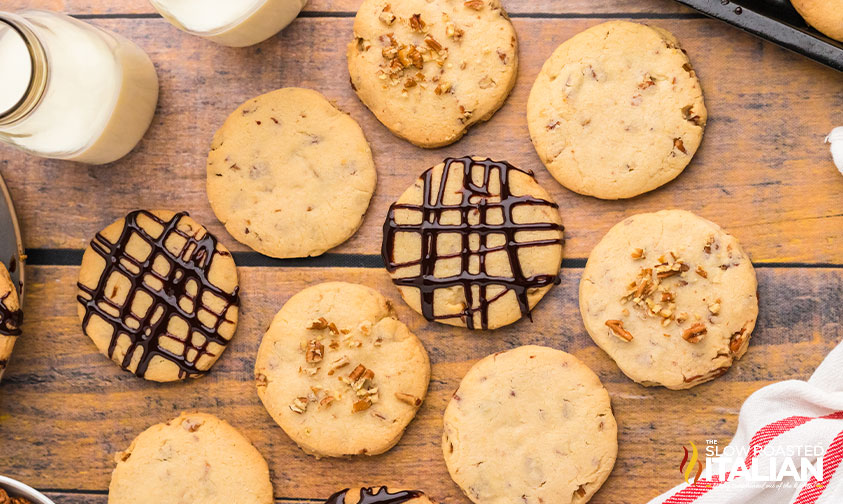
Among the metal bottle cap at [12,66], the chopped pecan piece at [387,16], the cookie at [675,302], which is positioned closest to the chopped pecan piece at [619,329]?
the cookie at [675,302]

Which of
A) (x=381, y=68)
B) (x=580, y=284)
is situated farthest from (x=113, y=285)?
(x=580, y=284)

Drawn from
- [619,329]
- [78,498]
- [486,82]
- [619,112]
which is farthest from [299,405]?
[619,112]

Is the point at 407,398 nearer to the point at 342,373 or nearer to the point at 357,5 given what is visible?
the point at 342,373

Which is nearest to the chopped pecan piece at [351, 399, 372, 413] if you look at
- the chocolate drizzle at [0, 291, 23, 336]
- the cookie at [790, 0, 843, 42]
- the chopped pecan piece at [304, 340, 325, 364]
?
the chopped pecan piece at [304, 340, 325, 364]

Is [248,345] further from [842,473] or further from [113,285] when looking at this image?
[842,473]

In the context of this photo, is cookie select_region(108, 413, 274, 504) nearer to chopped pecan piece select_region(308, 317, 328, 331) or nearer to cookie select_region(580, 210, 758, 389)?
chopped pecan piece select_region(308, 317, 328, 331)
